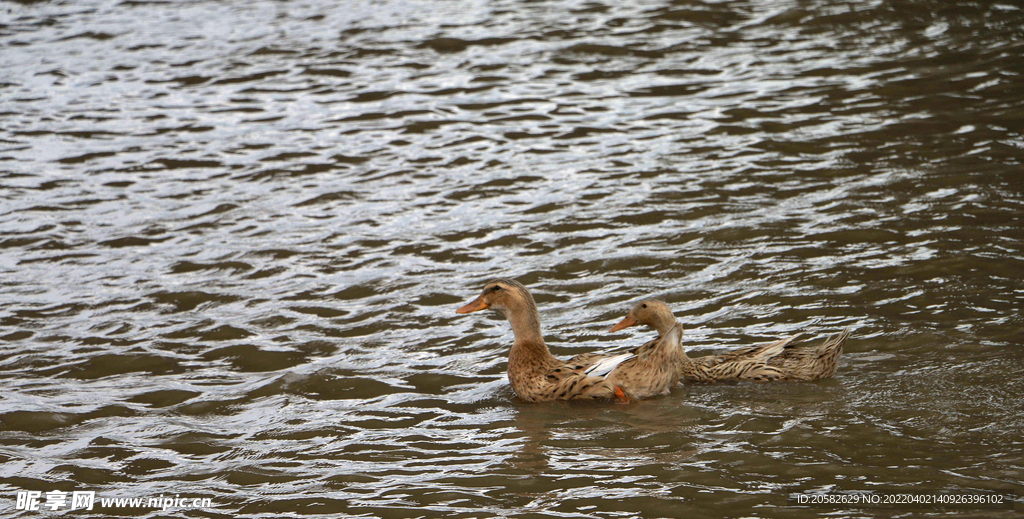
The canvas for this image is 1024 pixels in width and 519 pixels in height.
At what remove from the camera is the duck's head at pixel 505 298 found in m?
7.60

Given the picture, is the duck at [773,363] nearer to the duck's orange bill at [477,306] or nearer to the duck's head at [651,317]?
the duck's head at [651,317]

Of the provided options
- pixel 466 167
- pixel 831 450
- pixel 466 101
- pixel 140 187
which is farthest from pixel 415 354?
pixel 466 101

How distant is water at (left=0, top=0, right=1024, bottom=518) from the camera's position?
6.13m

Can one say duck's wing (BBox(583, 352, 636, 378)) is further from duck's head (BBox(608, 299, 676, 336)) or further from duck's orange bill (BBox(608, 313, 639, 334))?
duck's orange bill (BBox(608, 313, 639, 334))

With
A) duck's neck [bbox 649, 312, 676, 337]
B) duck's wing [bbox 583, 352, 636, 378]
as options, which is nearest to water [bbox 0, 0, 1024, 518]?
duck's wing [bbox 583, 352, 636, 378]

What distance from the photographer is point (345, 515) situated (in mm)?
5652

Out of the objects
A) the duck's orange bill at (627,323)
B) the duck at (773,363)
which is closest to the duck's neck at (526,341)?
the duck's orange bill at (627,323)

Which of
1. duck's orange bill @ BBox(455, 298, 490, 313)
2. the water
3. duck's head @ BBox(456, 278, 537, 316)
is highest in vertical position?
duck's head @ BBox(456, 278, 537, 316)

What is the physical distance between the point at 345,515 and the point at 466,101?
10.5 metres

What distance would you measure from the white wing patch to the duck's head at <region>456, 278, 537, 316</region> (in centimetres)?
72

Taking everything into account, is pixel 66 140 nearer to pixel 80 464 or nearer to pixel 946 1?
pixel 80 464

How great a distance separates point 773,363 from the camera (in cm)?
716

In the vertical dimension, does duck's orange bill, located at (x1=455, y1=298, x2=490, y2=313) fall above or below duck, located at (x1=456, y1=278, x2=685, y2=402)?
above

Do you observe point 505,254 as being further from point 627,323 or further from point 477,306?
point 627,323
